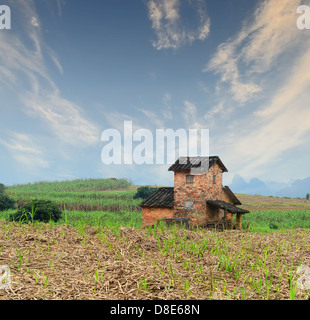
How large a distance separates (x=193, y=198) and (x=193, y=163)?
2816mm

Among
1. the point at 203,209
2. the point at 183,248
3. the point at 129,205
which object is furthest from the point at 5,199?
the point at 183,248

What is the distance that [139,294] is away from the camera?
3.09 meters

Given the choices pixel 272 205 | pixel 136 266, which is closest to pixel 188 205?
pixel 136 266

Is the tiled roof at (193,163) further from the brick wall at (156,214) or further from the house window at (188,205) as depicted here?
the brick wall at (156,214)

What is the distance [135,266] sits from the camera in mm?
3963

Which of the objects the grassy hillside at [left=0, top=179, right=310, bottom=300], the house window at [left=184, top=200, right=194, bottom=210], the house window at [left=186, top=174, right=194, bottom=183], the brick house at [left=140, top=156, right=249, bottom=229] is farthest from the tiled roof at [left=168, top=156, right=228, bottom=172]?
the grassy hillside at [left=0, top=179, right=310, bottom=300]

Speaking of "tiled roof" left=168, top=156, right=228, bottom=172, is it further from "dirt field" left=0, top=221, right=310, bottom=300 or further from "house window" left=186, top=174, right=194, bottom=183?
"dirt field" left=0, top=221, right=310, bottom=300

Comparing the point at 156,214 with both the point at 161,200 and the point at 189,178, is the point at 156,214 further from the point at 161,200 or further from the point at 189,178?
the point at 189,178

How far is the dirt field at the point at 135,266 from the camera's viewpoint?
3166 millimetres

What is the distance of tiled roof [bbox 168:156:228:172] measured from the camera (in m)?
19.7

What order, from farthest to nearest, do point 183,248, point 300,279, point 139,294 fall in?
point 183,248
point 300,279
point 139,294

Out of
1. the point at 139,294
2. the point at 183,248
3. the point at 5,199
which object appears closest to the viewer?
the point at 139,294
